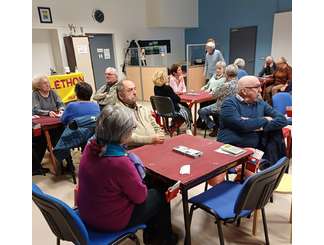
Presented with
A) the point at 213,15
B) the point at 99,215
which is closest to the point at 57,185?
the point at 99,215

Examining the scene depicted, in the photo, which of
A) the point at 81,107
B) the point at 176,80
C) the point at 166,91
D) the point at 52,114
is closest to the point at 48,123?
the point at 52,114

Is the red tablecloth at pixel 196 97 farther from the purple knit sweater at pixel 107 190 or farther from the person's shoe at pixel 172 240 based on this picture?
the purple knit sweater at pixel 107 190

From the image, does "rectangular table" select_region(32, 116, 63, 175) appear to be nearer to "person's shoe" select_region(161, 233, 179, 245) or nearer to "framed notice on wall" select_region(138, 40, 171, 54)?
"person's shoe" select_region(161, 233, 179, 245)

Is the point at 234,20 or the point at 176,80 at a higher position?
the point at 234,20

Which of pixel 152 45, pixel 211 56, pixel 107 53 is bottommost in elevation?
pixel 211 56

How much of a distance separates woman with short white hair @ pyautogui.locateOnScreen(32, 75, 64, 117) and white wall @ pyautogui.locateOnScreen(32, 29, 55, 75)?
10.4 feet

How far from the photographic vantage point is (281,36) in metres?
7.28

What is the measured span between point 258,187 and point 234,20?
796 centimetres

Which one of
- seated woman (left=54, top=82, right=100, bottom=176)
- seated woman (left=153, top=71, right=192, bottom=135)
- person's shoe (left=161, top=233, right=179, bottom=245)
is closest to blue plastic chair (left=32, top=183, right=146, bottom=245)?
person's shoe (left=161, top=233, right=179, bottom=245)

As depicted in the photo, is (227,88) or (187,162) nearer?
(187,162)

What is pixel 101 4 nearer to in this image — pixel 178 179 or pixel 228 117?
pixel 228 117

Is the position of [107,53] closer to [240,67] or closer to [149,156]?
[240,67]

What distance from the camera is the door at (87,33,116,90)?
7.01m
